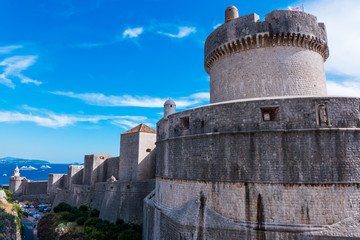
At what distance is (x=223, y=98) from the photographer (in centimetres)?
1180

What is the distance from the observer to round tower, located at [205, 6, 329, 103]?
10.6m

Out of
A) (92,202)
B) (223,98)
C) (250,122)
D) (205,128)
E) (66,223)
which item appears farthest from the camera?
(92,202)

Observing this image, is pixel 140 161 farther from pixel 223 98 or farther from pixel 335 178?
pixel 335 178

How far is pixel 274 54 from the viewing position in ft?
35.6

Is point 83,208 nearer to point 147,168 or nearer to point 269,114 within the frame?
point 147,168

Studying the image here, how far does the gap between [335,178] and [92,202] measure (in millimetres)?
19994

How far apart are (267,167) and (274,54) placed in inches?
229

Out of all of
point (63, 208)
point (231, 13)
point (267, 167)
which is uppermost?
point (231, 13)

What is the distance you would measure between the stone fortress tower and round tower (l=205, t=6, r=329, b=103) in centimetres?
10

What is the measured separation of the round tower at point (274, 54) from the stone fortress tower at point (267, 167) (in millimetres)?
100

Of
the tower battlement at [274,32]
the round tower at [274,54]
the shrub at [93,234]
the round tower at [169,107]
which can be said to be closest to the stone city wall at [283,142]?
the round tower at [274,54]

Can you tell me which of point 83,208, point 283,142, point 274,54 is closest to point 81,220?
point 83,208

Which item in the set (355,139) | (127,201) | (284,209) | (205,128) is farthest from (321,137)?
(127,201)

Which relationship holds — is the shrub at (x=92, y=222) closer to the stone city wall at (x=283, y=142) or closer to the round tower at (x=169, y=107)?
the round tower at (x=169, y=107)
